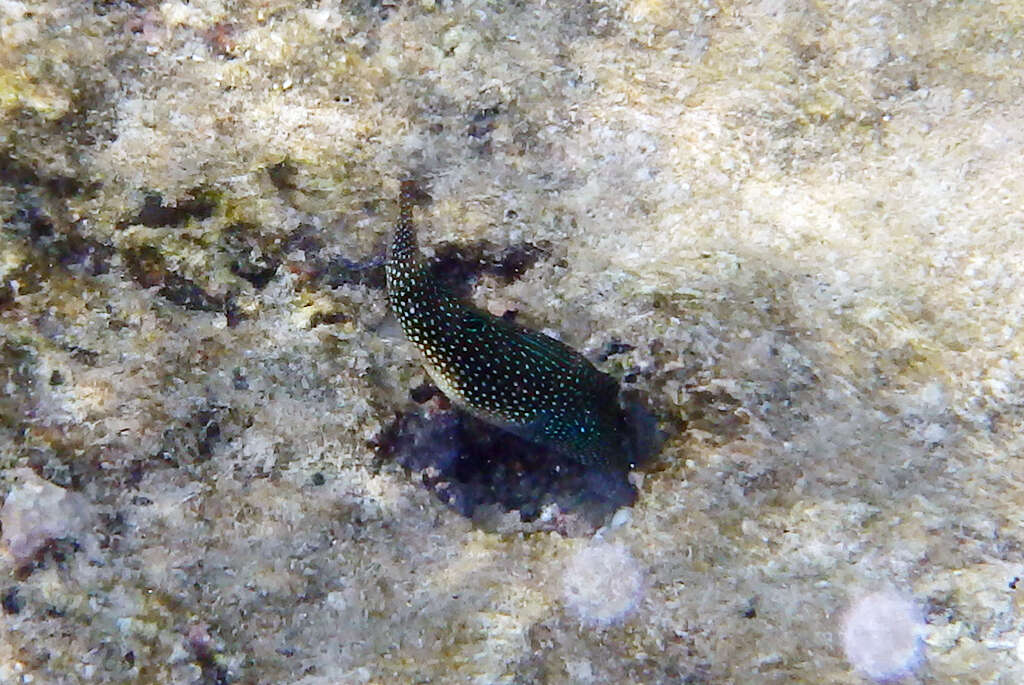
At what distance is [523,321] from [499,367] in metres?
0.69

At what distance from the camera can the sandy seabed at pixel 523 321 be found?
3049mm

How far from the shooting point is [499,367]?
12.1 feet

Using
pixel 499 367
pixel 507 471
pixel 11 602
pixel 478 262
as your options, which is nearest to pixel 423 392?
pixel 499 367

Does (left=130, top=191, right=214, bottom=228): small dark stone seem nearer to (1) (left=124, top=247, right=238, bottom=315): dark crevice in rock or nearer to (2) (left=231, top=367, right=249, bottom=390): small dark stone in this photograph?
(1) (left=124, top=247, right=238, bottom=315): dark crevice in rock

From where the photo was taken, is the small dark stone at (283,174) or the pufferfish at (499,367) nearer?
the pufferfish at (499,367)

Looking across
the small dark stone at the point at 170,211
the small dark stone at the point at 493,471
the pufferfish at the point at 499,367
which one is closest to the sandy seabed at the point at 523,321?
the small dark stone at the point at 170,211

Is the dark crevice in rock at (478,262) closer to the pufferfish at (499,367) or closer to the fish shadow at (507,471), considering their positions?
the pufferfish at (499,367)

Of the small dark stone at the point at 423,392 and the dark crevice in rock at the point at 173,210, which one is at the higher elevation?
the dark crevice in rock at the point at 173,210

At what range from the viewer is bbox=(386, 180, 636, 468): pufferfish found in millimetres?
3703

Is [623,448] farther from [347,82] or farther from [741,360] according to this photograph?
[347,82]

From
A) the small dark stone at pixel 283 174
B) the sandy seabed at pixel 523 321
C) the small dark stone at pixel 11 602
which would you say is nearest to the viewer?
the small dark stone at pixel 11 602

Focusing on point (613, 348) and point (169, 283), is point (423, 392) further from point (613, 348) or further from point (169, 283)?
point (169, 283)

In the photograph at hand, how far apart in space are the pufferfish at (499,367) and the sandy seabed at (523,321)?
0.33 m

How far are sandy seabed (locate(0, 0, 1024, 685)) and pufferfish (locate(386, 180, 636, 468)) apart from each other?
334 mm
